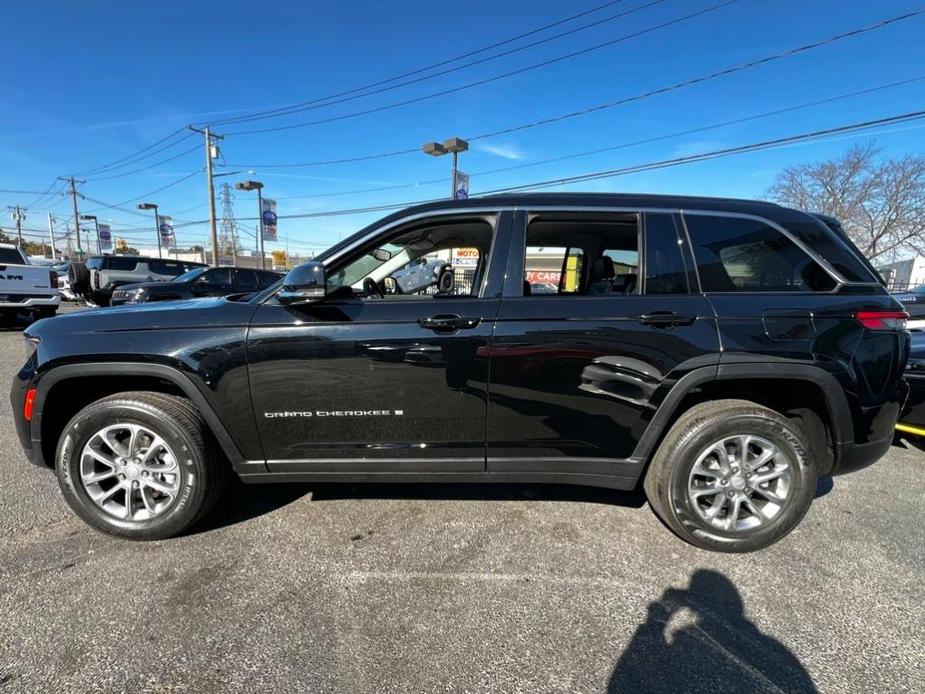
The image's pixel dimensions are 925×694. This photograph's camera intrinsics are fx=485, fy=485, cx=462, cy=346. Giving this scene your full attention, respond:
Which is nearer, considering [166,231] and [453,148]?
[453,148]

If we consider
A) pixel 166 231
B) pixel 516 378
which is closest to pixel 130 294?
pixel 516 378

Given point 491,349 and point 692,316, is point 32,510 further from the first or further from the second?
point 692,316

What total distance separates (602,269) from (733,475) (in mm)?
1514

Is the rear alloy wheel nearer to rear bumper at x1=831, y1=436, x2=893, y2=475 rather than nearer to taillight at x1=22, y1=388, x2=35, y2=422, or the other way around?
rear bumper at x1=831, y1=436, x2=893, y2=475

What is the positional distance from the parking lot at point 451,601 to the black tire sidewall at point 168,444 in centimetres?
11

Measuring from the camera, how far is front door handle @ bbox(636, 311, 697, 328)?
2.48 m

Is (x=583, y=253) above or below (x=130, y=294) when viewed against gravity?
above

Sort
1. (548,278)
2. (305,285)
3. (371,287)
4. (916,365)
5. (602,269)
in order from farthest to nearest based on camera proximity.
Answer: (548,278) < (916,365) < (602,269) < (371,287) < (305,285)

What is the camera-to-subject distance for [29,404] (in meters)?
2.62

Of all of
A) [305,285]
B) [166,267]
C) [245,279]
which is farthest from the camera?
[166,267]

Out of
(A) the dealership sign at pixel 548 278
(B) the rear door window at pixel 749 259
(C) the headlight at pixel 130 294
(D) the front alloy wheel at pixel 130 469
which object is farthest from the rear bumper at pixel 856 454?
(C) the headlight at pixel 130 294

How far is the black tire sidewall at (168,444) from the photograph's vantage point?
2549mm

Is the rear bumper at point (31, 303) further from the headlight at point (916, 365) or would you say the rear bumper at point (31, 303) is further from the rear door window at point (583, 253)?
the headlight at point (916, 365)

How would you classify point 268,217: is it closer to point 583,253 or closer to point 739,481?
point 583,253
